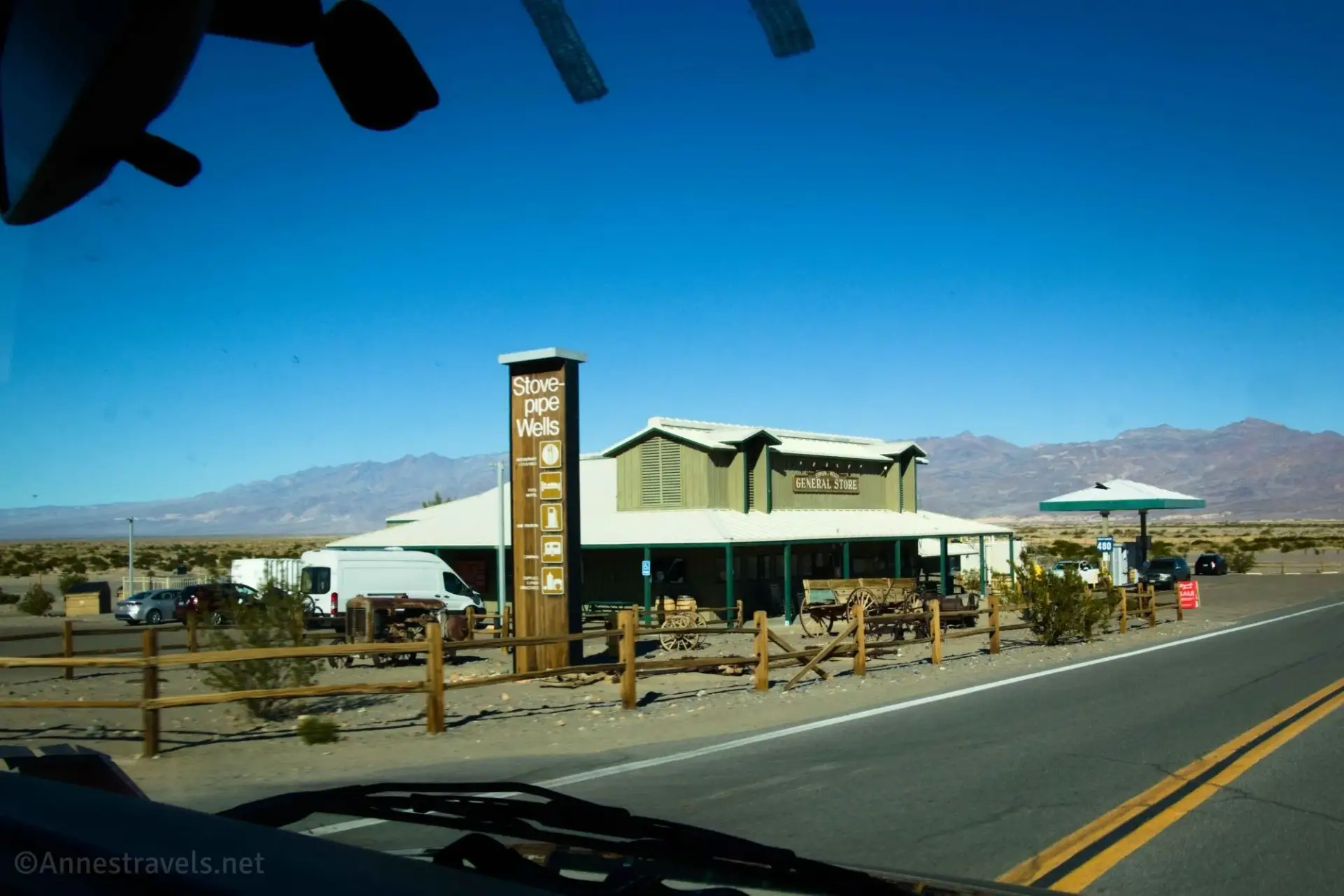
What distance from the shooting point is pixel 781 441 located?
1550 inches

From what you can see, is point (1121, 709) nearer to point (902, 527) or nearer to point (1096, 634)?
point (1096, 634)

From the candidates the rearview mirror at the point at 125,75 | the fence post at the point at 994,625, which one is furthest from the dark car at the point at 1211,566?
the rearview mirror at the point at 125,75

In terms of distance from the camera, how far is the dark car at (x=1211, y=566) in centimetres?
6266

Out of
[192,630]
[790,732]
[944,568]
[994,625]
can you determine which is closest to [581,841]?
[790,732]

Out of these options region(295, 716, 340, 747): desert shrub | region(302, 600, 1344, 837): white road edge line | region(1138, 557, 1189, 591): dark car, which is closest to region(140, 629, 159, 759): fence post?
region(295, 716, 340, 747): desert shrub

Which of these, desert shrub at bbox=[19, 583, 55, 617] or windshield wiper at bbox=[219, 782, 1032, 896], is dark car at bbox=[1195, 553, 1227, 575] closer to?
desert shrub at bbox=[19, 583, 55, 617]

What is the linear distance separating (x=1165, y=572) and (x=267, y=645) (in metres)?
45.0

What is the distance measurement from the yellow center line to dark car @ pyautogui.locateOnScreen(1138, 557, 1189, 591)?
131 ft

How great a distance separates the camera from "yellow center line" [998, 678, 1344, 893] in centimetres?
612

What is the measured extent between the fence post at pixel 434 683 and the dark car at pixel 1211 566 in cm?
5986

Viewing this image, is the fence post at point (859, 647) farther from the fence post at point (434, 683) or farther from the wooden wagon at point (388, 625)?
the wooden wagon at point (388, 625)

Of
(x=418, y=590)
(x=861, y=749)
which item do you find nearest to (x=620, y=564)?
(x=418, y=590)

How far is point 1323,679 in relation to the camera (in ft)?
50.4

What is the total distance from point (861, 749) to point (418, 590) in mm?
21500
